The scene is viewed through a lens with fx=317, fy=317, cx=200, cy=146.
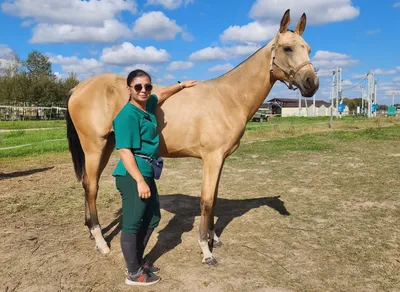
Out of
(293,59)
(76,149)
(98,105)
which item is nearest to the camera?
(293,59)

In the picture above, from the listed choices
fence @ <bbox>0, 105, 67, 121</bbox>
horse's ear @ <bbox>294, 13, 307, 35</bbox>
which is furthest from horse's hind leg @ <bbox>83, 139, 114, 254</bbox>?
fence @ <bbox>0, 105, 67, 121</bbox>

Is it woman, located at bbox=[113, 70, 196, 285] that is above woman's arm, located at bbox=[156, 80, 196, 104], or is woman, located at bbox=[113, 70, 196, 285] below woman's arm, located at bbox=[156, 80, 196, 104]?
below

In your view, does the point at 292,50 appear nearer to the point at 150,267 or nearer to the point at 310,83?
the point at 310,83

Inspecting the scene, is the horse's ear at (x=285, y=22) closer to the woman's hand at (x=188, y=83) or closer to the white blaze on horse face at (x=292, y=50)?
the white blaze on horse face at (x=292, y=50)

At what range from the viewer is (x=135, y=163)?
2600mm

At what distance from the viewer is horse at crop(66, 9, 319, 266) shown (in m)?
3.58

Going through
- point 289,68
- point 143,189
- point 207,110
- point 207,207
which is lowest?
point 207,207

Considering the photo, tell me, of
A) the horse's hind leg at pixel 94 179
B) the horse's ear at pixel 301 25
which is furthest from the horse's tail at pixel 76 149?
the horse's ear at pixel 301 25

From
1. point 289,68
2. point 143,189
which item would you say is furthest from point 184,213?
point 289,68

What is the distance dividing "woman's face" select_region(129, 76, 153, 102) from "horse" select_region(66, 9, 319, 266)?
0.93 metres

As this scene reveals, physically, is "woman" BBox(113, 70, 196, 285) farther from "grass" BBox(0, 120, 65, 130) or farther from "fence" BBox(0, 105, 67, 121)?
"fence" BBox(0, 105, 67, 121)

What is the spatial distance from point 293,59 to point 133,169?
2185 mm

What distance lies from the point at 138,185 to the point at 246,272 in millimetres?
1506

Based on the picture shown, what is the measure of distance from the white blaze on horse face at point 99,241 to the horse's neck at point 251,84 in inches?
87.8
